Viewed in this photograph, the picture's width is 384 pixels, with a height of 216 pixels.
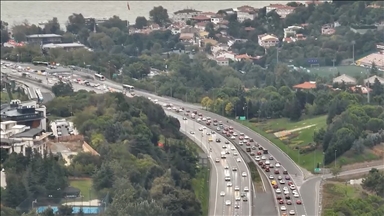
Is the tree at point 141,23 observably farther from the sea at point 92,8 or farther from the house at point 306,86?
the house at point 306,86

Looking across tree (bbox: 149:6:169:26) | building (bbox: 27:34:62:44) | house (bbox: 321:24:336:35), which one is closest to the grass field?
house (bbox: 321:24:336:35)

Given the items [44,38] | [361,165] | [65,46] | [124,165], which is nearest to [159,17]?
[44,38]

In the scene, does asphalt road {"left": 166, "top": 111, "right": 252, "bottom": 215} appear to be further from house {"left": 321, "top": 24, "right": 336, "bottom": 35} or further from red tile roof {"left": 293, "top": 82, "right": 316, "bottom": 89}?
house {"left": 321, "top": 24, "right": 336, "bottom": 35}

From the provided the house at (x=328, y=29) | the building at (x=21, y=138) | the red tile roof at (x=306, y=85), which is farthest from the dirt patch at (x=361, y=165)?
the house at (x=328, y=29)

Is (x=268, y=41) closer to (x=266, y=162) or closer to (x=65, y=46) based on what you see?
(x=65, y=46)

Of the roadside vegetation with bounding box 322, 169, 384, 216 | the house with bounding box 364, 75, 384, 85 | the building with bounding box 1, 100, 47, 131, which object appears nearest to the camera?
the roadside vegetation with bounding box 322, 169, 384, 216

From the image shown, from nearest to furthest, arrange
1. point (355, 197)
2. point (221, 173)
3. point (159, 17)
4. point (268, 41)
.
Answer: point (355, 197) → point (221, 173) → point (268, 41) → point (159, 17)
